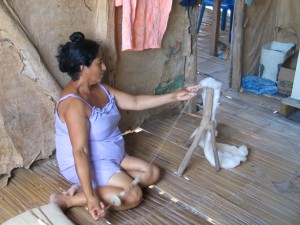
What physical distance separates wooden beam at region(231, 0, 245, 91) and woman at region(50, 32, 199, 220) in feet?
5.57

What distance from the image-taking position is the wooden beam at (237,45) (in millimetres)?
3625

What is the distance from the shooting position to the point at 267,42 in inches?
165

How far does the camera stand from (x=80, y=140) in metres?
1.94

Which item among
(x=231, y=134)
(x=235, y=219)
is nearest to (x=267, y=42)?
(x=231, y=134)

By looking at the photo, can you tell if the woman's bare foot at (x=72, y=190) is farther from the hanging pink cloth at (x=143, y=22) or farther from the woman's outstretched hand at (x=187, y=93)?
the hanging pink cloth at (x=143, y=22)

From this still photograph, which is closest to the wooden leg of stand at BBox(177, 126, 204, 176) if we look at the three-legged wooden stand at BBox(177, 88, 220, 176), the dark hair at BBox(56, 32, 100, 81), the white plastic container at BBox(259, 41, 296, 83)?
the three-legged wooden stand at BBox(177, 88, 220, 176)

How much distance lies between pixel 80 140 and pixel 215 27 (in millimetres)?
3197

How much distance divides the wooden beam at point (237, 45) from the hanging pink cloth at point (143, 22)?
3.76 feet

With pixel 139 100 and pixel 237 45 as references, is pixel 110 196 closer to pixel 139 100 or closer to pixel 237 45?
pixel 139 100

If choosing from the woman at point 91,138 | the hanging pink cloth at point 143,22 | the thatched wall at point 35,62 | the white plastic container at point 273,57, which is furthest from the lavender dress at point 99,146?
the white plastic container at point 273,57

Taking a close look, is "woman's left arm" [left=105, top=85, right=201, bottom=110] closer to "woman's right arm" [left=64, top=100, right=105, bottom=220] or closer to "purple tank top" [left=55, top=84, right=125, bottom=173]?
"purple tank top" [left=55, top=84, right=125, bottom=173]

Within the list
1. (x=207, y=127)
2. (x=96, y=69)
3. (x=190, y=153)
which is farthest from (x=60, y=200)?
(x=207, y=127)

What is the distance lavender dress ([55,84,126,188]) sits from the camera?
210cm

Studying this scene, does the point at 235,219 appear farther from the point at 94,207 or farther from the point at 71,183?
the point at 71,183
